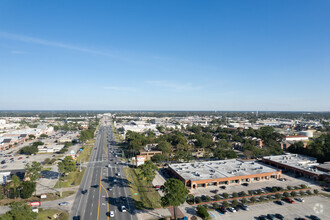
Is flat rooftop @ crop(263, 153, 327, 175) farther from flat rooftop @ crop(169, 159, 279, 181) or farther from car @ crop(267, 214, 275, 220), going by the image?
car @ crop(267, 214, 275, 220)

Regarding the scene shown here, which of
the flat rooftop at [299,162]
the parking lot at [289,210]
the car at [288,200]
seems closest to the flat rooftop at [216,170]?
the flat rooftop at [299,162]

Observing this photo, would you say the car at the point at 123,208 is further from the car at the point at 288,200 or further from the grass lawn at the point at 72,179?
the car at the point at 288,200

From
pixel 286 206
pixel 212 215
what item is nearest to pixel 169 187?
pixel 212 215

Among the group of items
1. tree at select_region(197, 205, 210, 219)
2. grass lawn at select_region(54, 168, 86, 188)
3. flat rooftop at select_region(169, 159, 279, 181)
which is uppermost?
flat rooftop at select_region(169, 159, 279, 181)

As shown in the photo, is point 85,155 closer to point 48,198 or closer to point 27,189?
point 48,198

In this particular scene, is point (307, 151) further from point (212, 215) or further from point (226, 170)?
point (212, 215)

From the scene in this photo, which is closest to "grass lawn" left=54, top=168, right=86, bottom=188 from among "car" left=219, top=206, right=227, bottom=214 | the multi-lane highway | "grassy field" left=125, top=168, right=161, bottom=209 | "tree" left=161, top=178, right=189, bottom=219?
the multi-lane highway
